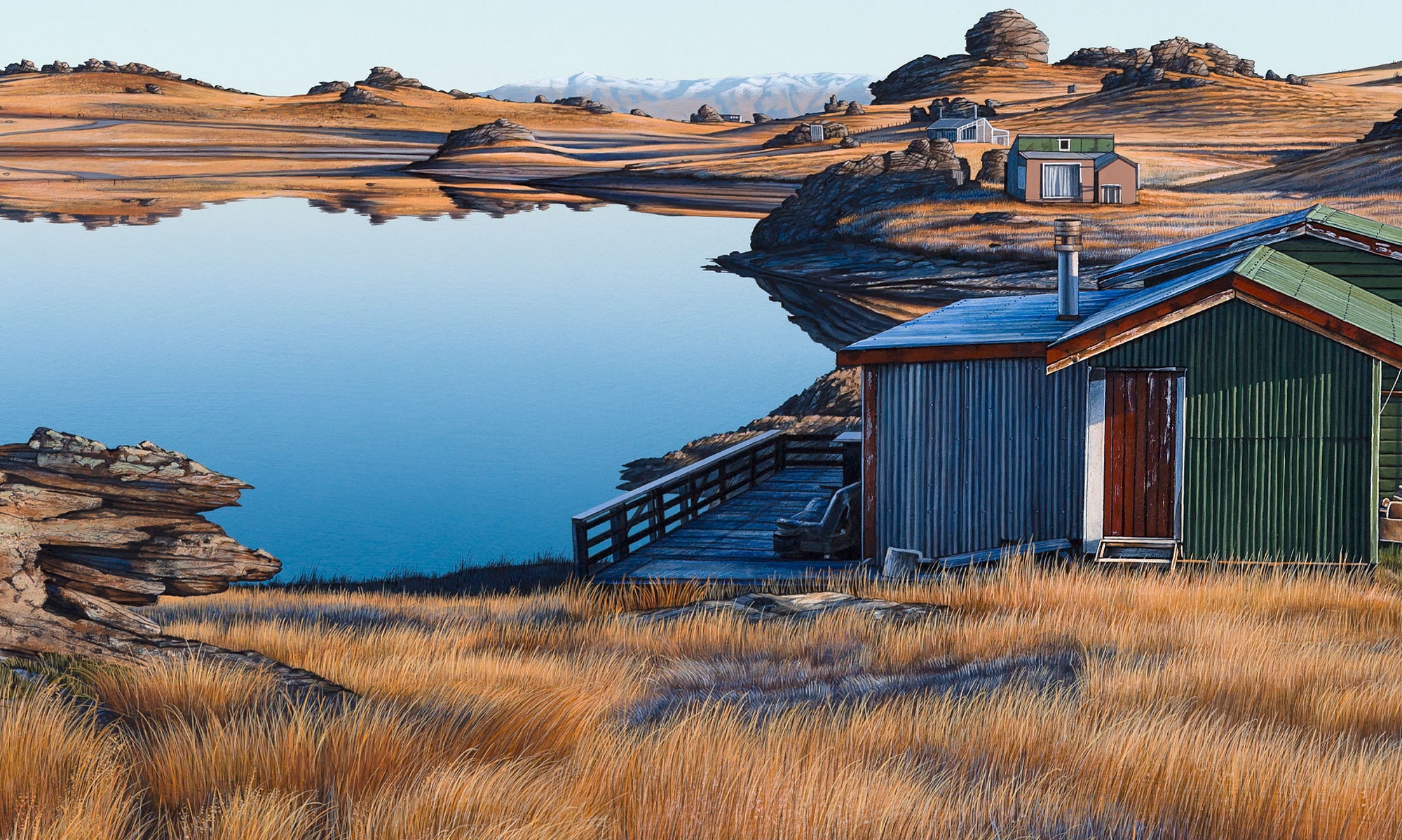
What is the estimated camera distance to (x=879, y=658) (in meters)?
8.91

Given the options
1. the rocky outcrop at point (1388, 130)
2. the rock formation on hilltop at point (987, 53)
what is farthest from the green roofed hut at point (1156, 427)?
the rock formation on hilltop at point (987, 53)

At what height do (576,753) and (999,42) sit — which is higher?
(999,42)

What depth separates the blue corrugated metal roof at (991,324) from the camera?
15.9 m

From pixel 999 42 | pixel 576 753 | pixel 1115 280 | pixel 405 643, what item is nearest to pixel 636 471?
pixel 1115 280

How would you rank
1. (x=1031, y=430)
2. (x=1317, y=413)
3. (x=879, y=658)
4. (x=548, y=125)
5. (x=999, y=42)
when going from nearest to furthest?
(x=879, y=658)
(x=1317, y=413)
(x=1031, y=430)
(x=548, y=125)
(x=999, y=42)

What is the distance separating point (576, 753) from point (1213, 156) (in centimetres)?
6306

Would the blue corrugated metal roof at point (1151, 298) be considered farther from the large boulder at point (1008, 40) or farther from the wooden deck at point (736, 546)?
the large boulder at point (1008, 40)

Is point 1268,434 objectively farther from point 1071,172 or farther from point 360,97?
point 360,97

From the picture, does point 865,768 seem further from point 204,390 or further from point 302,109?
point 302,109

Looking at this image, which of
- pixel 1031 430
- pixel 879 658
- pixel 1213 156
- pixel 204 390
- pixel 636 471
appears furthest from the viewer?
pixel 1213 156

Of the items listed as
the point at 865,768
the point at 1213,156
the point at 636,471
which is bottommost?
the point at 636,471

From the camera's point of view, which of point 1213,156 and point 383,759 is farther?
point 1213,156

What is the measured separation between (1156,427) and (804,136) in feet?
177

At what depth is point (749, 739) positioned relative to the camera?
5695mm
